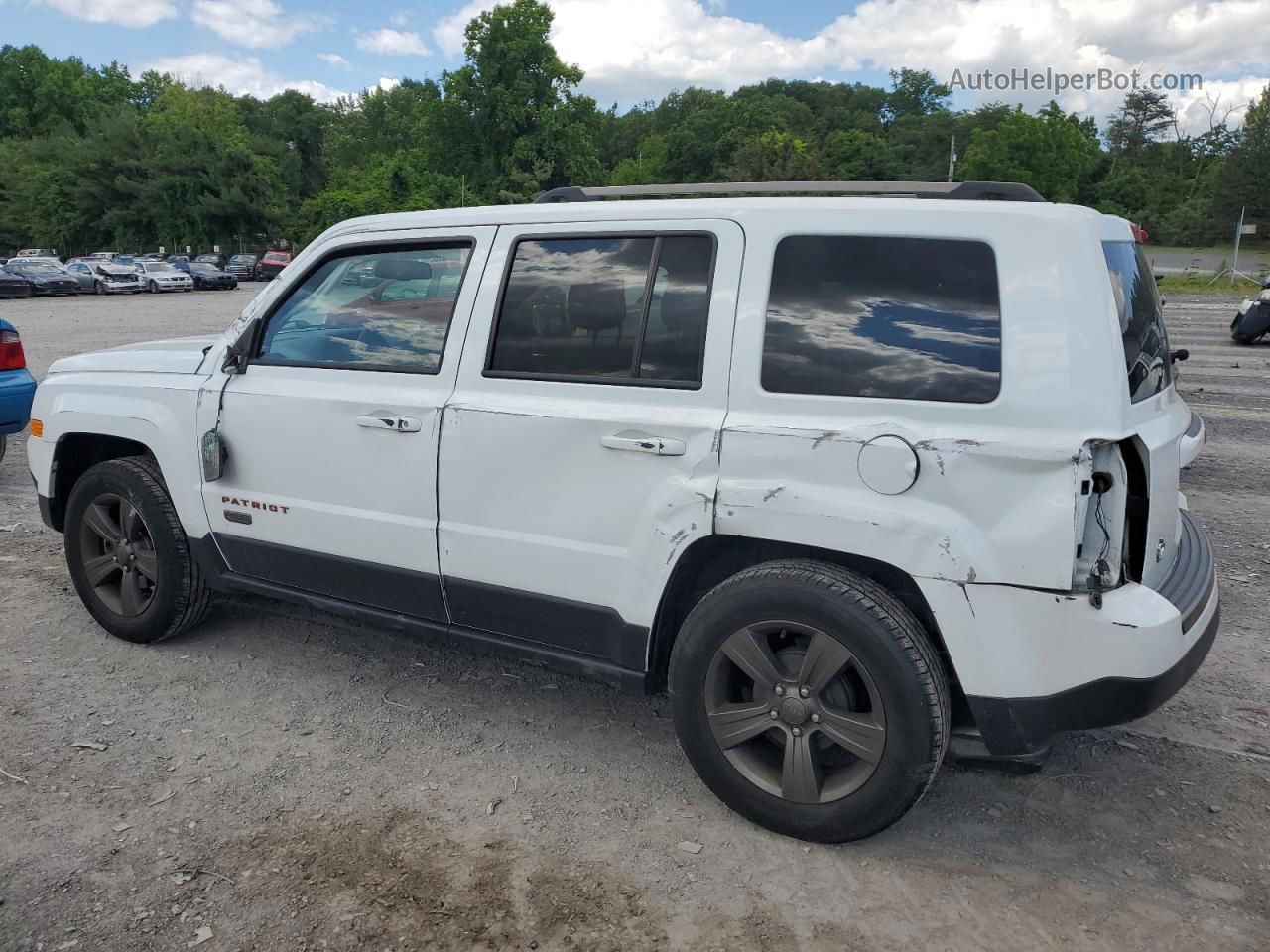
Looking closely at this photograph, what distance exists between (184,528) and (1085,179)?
304ft

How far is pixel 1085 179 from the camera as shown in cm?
8362

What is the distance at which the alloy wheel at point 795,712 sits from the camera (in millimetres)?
2766

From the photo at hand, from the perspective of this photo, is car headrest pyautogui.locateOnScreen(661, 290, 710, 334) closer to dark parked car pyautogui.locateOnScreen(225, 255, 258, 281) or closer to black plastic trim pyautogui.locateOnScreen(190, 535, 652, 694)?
black plastic trim pyautogui.locateOnScreen(190, 535, 652, 694)

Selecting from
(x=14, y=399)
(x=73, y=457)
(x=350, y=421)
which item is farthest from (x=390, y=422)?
(x=14, y=399)

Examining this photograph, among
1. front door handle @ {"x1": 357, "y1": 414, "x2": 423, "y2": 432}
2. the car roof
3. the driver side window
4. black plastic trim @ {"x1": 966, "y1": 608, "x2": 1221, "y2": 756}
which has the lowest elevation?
black plastic trim @ {"x1": 966, "y1": 608, "x2": 1221, "y2": 756}

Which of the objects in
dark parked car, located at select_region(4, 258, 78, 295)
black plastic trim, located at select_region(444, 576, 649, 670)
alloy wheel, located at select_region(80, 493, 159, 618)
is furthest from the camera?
dark parked car, located at select_region(4, 258, 78, 295)

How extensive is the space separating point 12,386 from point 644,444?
586 centimetres

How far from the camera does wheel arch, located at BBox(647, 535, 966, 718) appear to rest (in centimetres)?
282

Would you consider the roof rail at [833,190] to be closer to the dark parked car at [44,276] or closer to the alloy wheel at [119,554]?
the alloy wheel at [119,554]

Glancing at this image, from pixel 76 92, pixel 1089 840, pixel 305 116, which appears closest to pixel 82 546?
pixel 1089 840

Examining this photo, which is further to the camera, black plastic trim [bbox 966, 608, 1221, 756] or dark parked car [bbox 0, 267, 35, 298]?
dark parked car [bbox 0, 267, 35, 298]

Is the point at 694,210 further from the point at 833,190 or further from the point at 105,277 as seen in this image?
the point at 105,277

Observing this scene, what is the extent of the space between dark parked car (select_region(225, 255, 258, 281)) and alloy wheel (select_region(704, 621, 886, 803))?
4855 cm

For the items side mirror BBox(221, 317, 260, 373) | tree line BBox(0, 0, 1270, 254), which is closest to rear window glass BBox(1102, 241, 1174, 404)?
side mirror BBox(221, 317, 260, 373)
